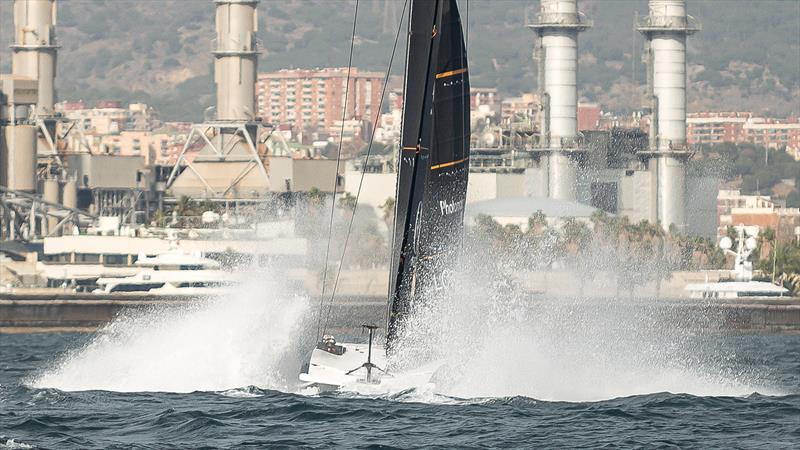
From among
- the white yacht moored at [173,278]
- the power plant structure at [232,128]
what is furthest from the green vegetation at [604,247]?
the power plant structure at [232,128]

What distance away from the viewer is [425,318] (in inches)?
1393

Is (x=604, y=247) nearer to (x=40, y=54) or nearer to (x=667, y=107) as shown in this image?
(x=667, y=107)

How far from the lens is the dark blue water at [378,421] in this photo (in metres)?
29.2

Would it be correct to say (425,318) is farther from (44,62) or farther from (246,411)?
(44,62)

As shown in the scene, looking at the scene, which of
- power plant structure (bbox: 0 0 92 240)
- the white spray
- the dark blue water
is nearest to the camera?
the dark blue water

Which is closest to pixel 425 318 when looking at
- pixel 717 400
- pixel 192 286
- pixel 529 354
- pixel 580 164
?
pixel 529 354

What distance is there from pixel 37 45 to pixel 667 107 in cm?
5404

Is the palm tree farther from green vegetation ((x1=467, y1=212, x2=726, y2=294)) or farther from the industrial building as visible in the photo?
green vegetation ((x1=467, y1=212, x2=726, y2=294))

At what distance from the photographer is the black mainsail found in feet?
112

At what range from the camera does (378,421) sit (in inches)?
1227

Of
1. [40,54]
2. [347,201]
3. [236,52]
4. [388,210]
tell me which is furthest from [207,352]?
[40,54]

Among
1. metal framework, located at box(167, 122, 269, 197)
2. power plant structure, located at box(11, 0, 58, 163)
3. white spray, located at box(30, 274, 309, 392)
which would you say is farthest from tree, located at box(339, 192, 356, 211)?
white spray, located at box(30, 274, 309, 392)

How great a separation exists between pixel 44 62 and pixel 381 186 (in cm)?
3140

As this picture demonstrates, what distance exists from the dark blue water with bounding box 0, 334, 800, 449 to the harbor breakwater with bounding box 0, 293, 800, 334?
48723mm
